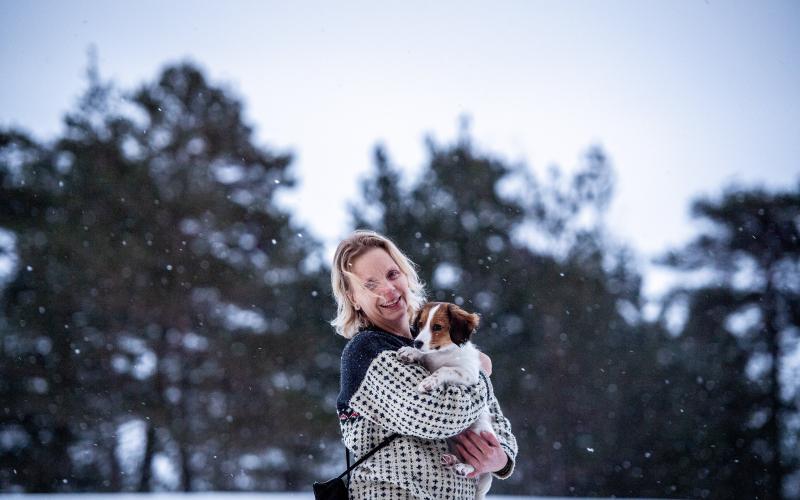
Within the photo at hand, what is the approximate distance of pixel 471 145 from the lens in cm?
1221

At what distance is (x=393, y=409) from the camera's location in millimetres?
1493

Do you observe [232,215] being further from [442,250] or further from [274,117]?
[274,117]

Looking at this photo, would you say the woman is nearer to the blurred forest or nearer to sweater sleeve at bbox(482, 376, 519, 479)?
sweater sleeve at bbox(482, 376, 519, 479)

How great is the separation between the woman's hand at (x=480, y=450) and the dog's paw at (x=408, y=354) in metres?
0.20

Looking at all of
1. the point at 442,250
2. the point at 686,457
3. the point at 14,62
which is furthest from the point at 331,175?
the point at 686,457

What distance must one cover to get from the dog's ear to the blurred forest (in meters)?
8.86

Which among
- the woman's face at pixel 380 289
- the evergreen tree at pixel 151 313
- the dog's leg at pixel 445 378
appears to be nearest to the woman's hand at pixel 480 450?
the dog's leg at pixel 445 378

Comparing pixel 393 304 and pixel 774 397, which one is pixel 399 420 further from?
pixel 774 397

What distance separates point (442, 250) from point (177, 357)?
434 centimetres

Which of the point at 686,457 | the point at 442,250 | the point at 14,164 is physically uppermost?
the point at 14,164

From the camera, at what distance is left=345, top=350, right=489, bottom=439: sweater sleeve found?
1.46m

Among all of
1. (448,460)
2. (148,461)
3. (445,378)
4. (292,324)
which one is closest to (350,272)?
(445,378)

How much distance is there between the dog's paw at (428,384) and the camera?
58.5 inches

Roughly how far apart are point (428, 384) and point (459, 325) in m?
0.38
